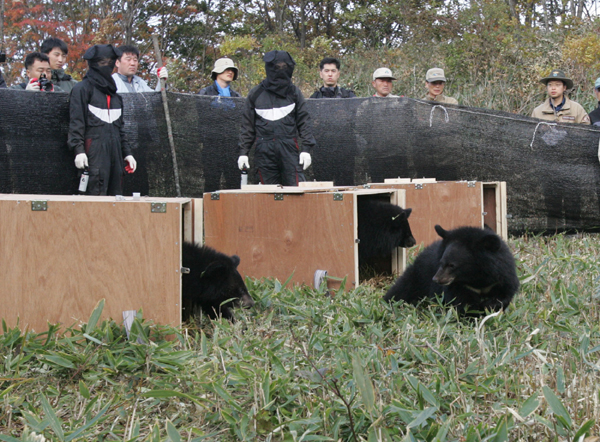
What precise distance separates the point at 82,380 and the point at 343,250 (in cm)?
239

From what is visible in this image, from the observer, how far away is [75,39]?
18000 millimetres

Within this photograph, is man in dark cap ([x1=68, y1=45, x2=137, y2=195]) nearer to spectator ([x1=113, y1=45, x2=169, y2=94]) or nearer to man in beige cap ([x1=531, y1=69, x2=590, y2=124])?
spectator ([x1=113, y1=45, x2=169, y2=94])

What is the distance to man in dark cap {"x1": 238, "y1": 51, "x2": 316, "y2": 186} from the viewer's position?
6820 mm

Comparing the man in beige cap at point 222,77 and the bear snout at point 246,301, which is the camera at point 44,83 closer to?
the man in beige cap at point 222,77

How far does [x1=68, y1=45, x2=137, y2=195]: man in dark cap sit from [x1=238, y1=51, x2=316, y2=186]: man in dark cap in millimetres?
1378

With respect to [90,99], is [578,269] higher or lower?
lower

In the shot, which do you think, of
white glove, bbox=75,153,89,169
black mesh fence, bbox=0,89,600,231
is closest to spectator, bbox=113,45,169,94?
black mesh fence, bbox=0,89,600,231

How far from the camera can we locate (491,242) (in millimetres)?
3744

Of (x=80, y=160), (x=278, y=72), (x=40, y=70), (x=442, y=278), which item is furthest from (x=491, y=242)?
(x=40, y=70)

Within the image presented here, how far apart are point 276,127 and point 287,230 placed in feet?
6.95

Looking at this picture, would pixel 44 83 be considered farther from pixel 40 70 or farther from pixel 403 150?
pixel 403 150

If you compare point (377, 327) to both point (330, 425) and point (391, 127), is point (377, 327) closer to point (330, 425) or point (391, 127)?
point (330, 425)

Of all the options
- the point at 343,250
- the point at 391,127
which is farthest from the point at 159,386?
the point at 391,127

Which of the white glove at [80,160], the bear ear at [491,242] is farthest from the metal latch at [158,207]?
the white glove at [80,160]
